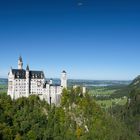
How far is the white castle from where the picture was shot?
495 ft

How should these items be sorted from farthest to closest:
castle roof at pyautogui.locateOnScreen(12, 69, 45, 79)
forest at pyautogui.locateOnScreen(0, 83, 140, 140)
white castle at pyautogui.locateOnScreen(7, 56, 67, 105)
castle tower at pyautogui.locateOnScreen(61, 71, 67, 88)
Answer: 1. castle tower at pyautogui.locateOnScreen(61, 71, 67, 88)
2. castle roof at pyautogui.locateOnScreen(12, 69, 45, 79)
3. white castle at pyautogui.locateOnScreen(7, 56, 67, 105)
4. forest at pyautogui.locateOnScreen(0, 83, 140, 140)

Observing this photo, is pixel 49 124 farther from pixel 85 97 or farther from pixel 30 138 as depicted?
pixel 85 97

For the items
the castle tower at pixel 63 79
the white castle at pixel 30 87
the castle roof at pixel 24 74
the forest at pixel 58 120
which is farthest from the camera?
the castle tower at pixel 63 79

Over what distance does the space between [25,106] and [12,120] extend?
39.6ft

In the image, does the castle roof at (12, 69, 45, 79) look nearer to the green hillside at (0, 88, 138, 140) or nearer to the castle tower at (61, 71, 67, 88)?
the castle tower at (61, 71, 67, 88)

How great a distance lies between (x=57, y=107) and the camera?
14400 cm

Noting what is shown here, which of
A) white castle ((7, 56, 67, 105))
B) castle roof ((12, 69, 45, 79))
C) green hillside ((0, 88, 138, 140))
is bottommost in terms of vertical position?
green hillside ((0, 88, 138, 140))

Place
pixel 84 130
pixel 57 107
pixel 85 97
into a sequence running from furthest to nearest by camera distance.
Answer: pixel 85 97 < pixel 57 107 < pixel 84 130

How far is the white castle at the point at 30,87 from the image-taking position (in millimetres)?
151000

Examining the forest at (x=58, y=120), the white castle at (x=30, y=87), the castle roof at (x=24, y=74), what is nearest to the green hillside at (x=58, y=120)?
the forest at (x=58, y=120)

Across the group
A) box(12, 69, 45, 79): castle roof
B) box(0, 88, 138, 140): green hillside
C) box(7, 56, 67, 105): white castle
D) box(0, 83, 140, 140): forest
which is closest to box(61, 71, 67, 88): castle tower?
box(7, 56, 67, 105): white castle

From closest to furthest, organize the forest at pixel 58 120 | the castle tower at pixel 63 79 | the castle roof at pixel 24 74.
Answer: the forest at pixel 58 120 < the castle roof at pixel 24 74 < the castle tower at pixel 63 79

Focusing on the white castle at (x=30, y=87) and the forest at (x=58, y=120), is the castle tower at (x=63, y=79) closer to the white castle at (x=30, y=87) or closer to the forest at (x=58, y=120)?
the white castle at (x=30, y=87)

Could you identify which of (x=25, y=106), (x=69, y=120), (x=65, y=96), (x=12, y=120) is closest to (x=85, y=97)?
(x=65, y=96)
